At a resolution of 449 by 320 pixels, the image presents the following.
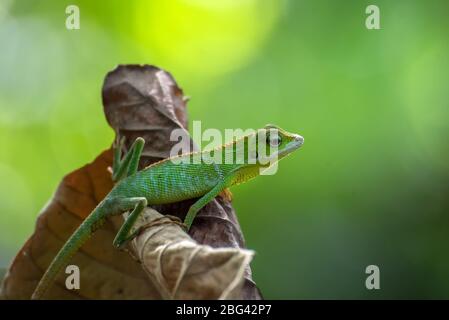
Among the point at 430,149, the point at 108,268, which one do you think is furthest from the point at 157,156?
the point at 430,149

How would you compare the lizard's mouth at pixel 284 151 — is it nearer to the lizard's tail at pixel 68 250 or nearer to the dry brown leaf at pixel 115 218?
the dry brown leaf at pixel 115 218

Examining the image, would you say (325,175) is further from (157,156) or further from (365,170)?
(157,156)

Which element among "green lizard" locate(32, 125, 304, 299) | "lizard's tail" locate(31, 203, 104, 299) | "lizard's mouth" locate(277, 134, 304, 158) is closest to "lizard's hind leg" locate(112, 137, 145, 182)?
"green lizard" locate(32, 125, 304, 299)

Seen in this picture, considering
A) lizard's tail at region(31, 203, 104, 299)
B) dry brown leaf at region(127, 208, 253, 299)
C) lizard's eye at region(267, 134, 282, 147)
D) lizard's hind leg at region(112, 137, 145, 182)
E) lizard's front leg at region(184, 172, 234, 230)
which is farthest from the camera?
lizard's eye at region(267, 134, 282, 147)

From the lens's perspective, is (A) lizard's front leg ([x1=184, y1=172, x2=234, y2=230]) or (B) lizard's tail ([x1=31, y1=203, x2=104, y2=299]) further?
(B) lizard's tail ([x1=31, y1=203, x2=104, y2=299])

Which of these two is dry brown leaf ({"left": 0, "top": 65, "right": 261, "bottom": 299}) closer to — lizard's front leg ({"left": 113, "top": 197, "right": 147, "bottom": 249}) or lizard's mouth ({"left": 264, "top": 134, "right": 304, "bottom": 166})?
lizard's front leg ({"left": 113, "top": 197, "right": 147, "bottom": 249})

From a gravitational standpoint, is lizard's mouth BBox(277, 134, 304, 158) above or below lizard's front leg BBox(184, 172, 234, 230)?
above

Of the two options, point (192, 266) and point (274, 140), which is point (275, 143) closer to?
point (274, 140)
